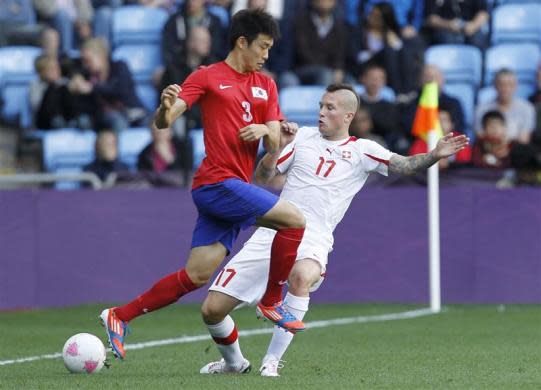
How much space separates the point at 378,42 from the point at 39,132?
425 centimetres

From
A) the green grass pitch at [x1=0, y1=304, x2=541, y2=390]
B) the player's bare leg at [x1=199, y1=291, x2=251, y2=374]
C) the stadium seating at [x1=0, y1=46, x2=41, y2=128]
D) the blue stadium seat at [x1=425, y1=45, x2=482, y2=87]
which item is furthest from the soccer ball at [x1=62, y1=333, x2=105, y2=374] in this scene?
the blue stadium seat at [x1=425, y1=45, x2=482, y2=87]

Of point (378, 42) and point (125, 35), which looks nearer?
point (378, 42)

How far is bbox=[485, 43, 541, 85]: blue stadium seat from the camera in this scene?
54.5 feet

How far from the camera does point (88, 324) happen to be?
12.0 meters

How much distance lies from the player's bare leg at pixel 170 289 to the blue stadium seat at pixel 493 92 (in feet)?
28.8

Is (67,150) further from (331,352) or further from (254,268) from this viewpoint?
(254,268)

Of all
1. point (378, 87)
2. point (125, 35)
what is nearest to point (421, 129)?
point (378, 87)

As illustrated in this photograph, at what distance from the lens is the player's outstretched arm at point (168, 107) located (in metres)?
7.33

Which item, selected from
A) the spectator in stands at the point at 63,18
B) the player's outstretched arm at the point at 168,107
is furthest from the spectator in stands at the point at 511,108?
the player's outstretched arm at the point at 168,107

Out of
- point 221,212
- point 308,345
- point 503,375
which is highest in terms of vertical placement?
point 221,212

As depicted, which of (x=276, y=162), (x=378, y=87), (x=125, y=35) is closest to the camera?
(x=276, y=162)

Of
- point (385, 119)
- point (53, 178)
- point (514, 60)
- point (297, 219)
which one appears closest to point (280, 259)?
point (297, 219)

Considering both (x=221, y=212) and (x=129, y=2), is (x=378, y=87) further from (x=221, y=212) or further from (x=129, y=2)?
(x=221, y=212)

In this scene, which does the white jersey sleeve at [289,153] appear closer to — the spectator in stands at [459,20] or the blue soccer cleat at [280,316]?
the blue soccer cleat at [280,316]
